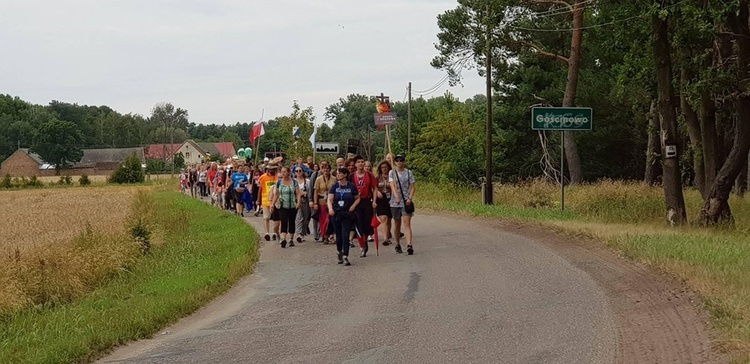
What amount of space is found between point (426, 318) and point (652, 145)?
23104 millimetres

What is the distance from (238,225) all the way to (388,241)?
24.4 ft

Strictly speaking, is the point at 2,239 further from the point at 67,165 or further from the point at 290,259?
the point at 67,165

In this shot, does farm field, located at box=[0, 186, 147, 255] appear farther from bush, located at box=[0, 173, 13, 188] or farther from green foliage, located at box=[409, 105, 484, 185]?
bush, located at box=[0, 173, 13, 188]

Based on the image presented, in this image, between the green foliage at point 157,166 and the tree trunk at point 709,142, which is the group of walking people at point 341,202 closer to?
the tree trunk at point 709,142

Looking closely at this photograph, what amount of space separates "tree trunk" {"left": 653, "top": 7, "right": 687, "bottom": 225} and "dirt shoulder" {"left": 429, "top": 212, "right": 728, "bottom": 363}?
5863mm

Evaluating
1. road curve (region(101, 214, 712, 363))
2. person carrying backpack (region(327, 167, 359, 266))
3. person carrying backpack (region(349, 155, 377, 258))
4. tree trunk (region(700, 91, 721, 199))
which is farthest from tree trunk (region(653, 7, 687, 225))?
person carrying backpack (region(327, 167, 359, 266))

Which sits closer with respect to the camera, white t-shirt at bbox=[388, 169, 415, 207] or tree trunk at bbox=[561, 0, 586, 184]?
white t-shirt at bbox=[388, 169, 415, 207]

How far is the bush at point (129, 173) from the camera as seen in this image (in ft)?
287

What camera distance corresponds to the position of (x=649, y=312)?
1023 cm

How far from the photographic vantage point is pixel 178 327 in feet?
35.5

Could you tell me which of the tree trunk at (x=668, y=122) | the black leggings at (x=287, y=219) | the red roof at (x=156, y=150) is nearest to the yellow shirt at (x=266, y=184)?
the black leggings at (x=287, y=219)

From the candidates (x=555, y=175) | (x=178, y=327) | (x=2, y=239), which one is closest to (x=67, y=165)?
(x=555, y=175)

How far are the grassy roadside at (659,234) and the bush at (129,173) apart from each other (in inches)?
2237

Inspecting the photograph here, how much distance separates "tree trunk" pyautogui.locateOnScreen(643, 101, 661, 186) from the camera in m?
26.5
